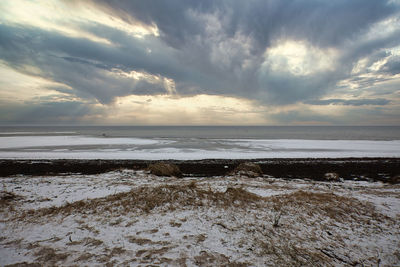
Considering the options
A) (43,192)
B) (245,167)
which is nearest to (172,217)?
(43,192)

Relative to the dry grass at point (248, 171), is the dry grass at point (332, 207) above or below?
above

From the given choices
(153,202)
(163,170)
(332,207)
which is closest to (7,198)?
(153,202)

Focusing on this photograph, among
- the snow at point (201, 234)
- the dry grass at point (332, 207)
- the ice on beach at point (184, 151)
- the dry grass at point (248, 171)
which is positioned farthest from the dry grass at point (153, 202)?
the ice on beach at point (184, 151)

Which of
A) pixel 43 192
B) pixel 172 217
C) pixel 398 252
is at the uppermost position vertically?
pixel 398 252

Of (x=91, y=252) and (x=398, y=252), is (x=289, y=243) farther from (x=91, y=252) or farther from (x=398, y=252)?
(x=91, y=252)

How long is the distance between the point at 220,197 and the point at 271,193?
8.61 ft

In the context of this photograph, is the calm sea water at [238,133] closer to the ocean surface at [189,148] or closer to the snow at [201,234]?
the ocean surface at [189,148]

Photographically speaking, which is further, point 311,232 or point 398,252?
point 311,232

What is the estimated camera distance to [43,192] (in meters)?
7.06

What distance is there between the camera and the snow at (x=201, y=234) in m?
3.47

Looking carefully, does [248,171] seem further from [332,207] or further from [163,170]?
[332,207]

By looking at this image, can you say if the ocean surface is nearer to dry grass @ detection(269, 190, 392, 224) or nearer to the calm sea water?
the calm sea water

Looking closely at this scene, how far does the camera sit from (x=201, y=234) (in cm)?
429

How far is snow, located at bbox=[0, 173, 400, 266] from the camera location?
347 centimetres
